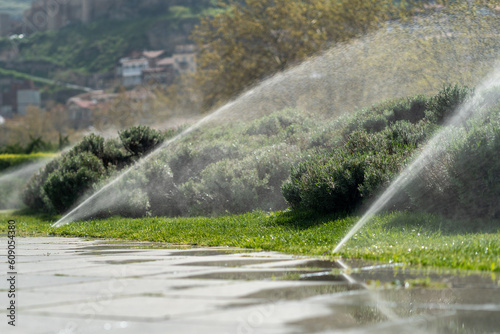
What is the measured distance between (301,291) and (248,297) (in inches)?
14.9

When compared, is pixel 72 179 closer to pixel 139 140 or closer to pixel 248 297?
pixel 139 140

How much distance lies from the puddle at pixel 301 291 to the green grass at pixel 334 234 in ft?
4.39

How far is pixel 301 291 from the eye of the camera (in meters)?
4.30

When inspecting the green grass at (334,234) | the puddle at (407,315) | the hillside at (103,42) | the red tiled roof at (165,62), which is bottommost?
the red tiled roof at (165,62)

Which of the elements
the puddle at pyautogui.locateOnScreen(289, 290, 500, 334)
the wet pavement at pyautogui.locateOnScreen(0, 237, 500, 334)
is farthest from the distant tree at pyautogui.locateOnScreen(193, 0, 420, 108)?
the puddle at pyautogui.locateOnScreen(289, 290, 500, 334)

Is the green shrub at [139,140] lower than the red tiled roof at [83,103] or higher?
higher

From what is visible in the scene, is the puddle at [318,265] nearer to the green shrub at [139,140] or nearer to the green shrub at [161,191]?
the green shrub at [161,191]

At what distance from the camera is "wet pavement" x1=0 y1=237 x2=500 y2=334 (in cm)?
340

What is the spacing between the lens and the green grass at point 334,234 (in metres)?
6.02

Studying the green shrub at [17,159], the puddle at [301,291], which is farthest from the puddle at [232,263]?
the green shrub at [17,159]

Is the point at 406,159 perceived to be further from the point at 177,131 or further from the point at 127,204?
the point at 177,131

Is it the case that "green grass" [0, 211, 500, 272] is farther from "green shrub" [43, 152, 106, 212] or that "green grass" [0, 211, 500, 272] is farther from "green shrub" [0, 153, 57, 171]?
"green shrub" [0, 153, 57, 171]

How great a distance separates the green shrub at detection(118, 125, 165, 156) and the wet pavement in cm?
1070

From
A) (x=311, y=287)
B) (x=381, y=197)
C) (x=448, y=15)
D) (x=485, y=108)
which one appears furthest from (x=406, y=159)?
(x=448, y=15)
